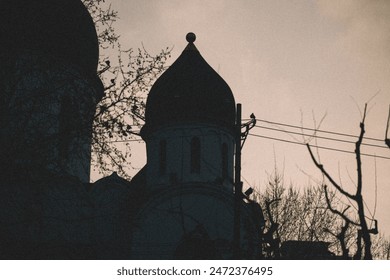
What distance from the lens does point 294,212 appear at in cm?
1848

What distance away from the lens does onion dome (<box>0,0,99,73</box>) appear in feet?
33.2

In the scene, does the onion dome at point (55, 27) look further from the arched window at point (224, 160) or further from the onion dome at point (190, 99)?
the arched window at point (224, 160)

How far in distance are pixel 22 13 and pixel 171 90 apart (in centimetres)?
760

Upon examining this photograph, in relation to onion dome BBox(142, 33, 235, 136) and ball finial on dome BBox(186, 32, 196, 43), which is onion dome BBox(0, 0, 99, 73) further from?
ball finial on dome BBox(186, 32, 196, 43)

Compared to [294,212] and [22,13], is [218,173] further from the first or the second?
[22,13]

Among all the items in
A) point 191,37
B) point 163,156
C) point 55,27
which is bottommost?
point 163,156

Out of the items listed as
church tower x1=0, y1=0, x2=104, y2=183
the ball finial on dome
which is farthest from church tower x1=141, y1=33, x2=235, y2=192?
church tower x1=0, y1=0, x2=104, y2=183

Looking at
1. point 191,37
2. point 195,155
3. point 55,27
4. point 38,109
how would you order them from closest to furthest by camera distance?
point 38,109 < point 55,27 < point 195,155 < point 191,37

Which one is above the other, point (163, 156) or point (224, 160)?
point (163, 156)

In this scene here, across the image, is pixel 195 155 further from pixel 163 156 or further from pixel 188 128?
pixel 163 156

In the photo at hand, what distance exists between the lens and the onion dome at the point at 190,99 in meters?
18.5

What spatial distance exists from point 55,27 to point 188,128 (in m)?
6.07

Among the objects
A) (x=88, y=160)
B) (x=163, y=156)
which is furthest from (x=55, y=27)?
(x=163, y=156)

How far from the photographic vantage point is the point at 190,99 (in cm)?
1853
